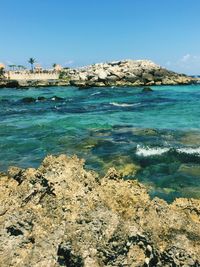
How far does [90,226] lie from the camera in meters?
5.47

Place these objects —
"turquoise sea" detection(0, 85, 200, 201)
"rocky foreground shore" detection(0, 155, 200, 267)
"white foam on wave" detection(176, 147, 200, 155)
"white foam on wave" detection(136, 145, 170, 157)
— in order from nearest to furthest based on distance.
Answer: "rocky foreground shore" detection(0, 155, 200, 267), "turquoise sea" detection(0, 85, 200, 201), "white foam on wave" detection(176, 147, 200, 155), "white foam on wave" detection(136, 145, 170, 157)

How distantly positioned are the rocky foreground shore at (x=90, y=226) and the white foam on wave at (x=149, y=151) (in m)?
10.9

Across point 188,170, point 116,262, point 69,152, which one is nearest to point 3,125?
point 69,152

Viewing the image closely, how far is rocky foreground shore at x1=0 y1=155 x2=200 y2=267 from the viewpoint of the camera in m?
5.25

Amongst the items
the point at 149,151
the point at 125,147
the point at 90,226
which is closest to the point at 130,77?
the point at 125,147

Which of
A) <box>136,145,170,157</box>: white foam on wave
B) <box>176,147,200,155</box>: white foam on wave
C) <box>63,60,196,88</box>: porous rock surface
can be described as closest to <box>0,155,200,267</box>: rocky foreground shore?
<box>136,145,170,157</box>: white foam on wave

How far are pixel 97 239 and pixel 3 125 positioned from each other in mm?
25400

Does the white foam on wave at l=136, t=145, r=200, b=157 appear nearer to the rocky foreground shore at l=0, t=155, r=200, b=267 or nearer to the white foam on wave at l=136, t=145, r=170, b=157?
the white foam on wave at l=136, t=145, r=170, b=157

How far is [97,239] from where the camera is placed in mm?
5301

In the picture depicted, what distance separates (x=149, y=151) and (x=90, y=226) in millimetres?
12745

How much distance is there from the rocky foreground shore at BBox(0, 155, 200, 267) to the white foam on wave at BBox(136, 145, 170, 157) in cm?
1085

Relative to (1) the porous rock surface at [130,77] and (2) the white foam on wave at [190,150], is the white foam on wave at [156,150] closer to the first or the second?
(2) the white foam on wave at [190,150]

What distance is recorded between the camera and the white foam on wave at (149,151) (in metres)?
17.5

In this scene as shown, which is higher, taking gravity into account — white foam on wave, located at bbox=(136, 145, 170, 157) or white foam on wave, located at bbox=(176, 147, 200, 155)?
white foam on wave, located at bbox=(176, 147, 200, 155)
